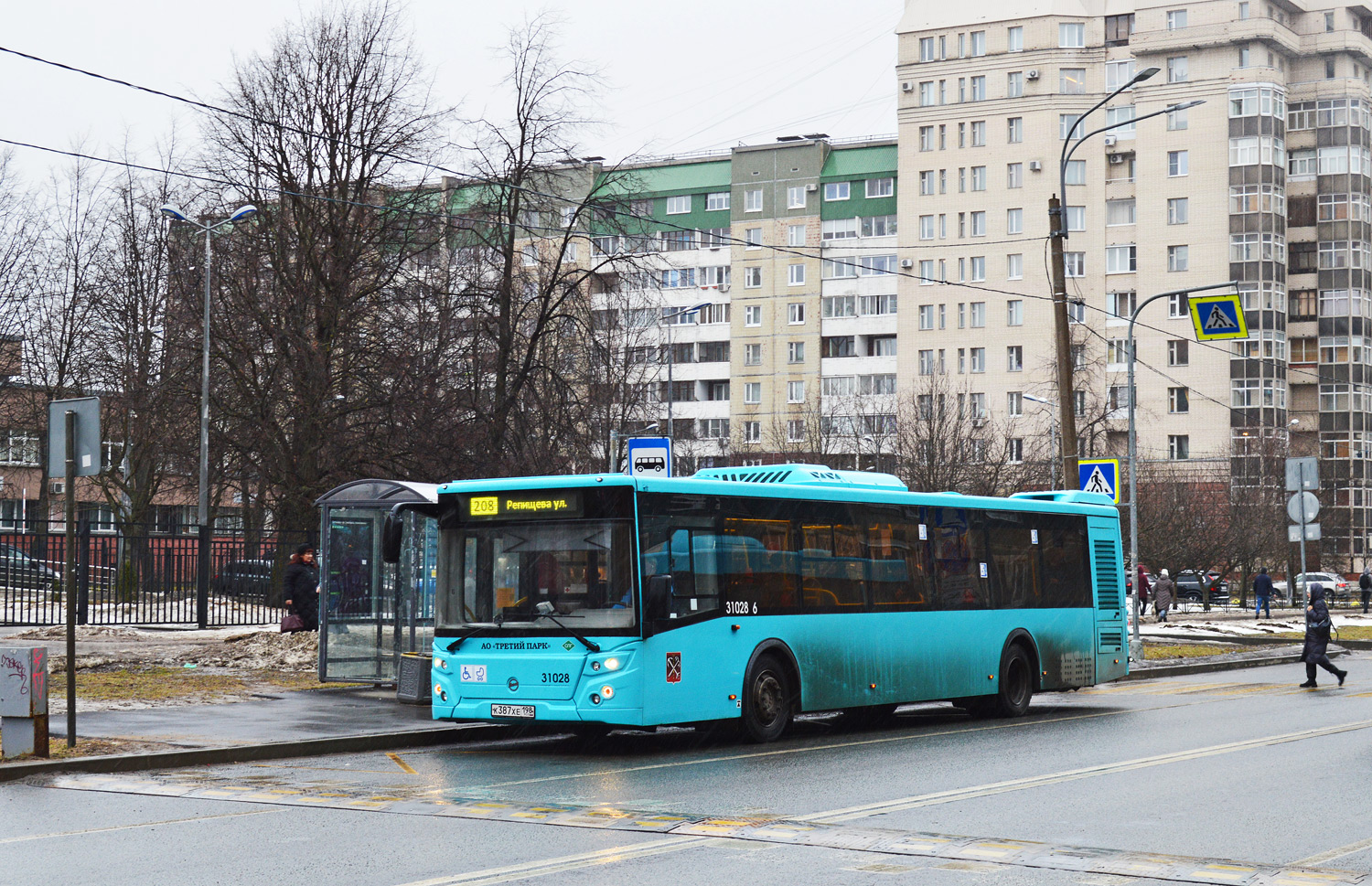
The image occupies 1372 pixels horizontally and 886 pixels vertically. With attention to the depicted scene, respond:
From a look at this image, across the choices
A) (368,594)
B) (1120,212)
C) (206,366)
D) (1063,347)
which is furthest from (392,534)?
(1120,212)

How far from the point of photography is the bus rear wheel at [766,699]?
52.3ft

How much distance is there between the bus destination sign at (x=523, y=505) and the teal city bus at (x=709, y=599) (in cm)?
2

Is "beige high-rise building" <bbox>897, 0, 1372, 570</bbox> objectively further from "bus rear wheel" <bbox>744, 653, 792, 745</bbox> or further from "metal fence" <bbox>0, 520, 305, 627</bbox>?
"bus rear wheel" <bbox>744, 653, 792, 745</bbox>

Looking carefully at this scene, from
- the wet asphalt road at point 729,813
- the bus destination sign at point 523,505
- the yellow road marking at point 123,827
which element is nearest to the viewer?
the wet asphalt road at point 729,813

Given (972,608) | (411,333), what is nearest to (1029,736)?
(972,608)

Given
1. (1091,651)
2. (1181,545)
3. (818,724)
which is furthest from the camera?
(1181,545)

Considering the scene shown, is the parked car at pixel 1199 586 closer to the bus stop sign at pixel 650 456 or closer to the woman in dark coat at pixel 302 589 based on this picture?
the woman in dark coat at pixel 302 589

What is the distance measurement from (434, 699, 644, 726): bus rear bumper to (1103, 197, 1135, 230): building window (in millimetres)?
81545

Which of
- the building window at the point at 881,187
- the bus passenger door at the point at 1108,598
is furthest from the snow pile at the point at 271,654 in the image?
the building window at the point at 881,187

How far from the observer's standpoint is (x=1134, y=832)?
9.93 metres

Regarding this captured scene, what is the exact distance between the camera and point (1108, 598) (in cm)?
2208

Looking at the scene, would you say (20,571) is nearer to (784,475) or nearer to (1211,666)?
(784,475)

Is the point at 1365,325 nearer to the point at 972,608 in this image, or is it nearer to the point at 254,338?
the point at 254,338

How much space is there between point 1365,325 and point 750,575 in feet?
275
